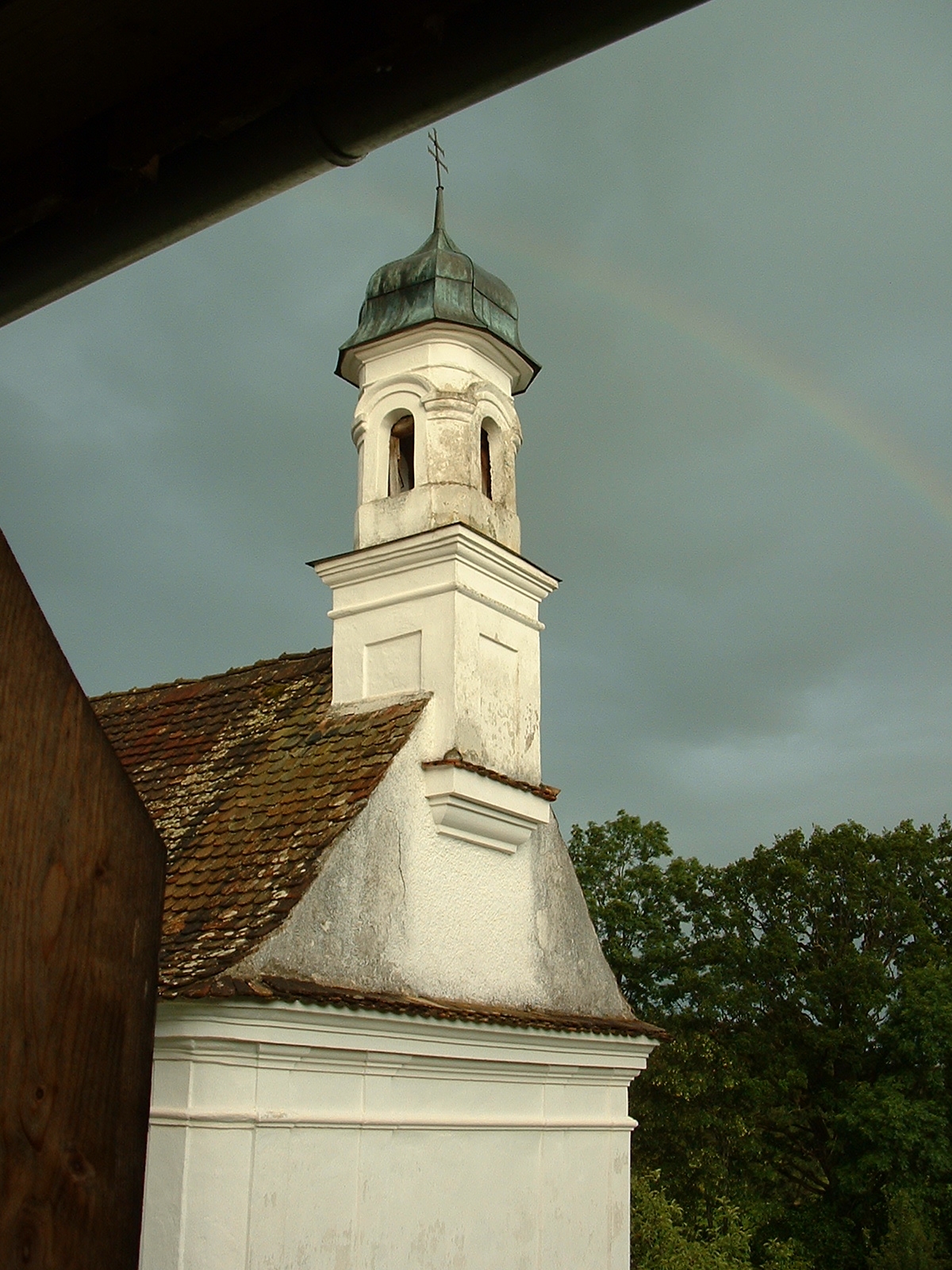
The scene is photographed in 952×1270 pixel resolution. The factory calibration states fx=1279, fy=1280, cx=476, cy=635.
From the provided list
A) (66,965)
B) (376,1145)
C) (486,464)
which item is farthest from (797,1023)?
(66,965)

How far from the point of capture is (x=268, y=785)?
36.6ft

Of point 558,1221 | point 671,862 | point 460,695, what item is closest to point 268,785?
point 460,695

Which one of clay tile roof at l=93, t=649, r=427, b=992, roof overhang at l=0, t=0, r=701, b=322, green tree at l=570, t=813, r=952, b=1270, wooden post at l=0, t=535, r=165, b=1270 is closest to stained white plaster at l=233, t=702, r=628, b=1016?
clay tile roof at l=93, t=649, r=427, b=992

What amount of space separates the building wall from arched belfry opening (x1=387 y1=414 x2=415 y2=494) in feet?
18.0

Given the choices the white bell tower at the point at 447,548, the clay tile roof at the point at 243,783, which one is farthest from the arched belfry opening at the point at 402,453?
the clay tile roof at the point at 243,783

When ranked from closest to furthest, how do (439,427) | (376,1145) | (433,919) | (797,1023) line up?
(376,1145) < (433,919) < (439,427) < (797,1023)

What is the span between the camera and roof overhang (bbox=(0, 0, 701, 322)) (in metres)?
1.46

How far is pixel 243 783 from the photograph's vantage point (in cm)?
1148

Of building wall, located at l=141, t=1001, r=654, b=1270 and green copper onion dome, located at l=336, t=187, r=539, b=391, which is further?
green copper onion dome, located at l=336, t=187, r=539, b=391

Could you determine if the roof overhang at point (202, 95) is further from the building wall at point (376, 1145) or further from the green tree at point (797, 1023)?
the green tree at point (797, 1023)

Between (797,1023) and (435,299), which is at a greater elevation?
(435,299)

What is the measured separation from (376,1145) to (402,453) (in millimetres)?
6755

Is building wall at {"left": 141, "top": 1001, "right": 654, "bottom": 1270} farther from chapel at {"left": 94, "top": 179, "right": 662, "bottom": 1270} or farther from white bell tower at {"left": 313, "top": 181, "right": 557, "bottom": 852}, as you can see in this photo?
white bell tower at {"left": 313, "top": 181, "right": 557, "bottom": 852}

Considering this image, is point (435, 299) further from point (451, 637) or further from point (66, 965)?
point (66, 965)
